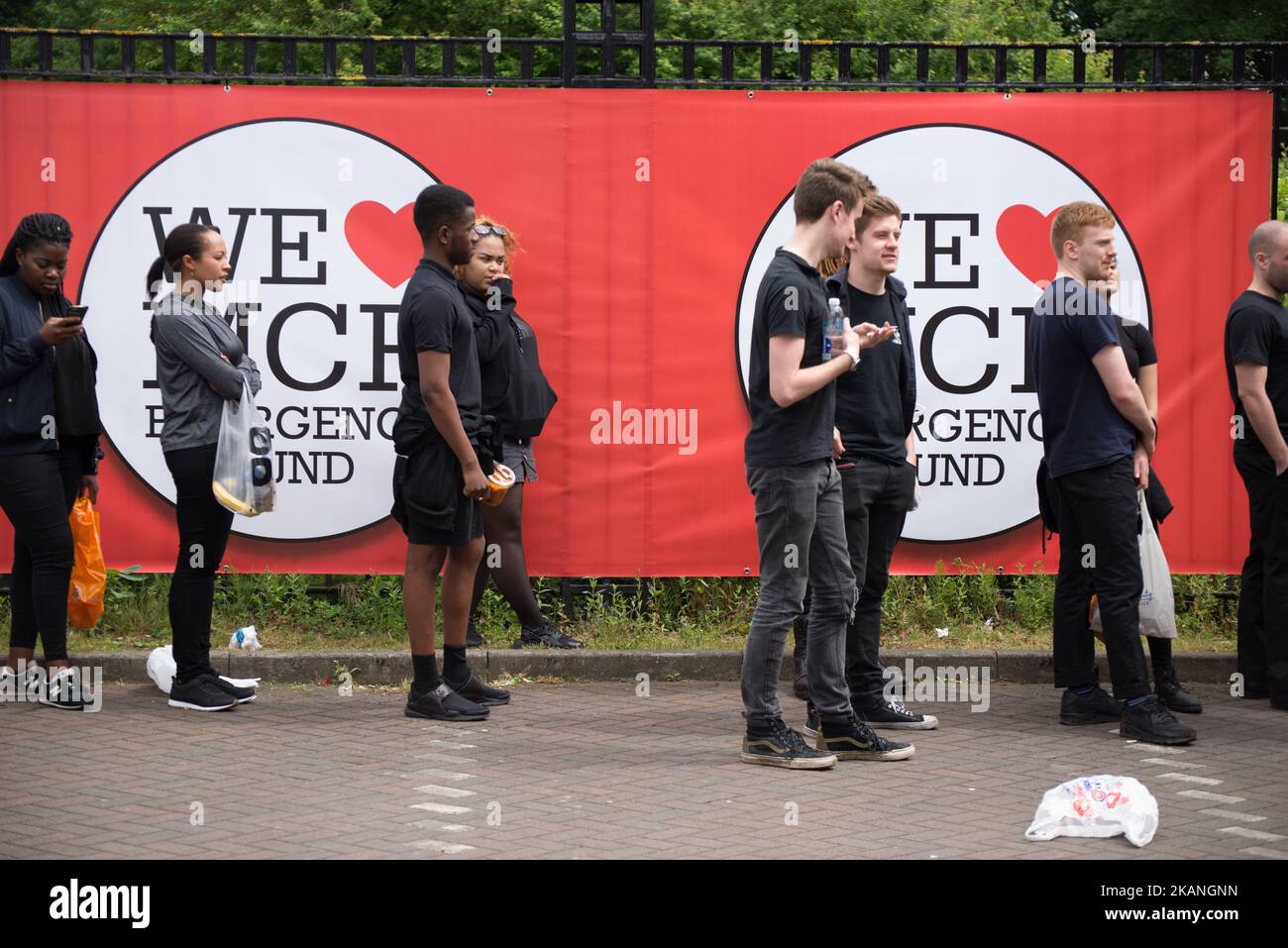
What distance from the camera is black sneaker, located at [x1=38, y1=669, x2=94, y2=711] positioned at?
281 inches

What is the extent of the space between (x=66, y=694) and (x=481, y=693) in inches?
72.7

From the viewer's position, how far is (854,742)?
6.33 m

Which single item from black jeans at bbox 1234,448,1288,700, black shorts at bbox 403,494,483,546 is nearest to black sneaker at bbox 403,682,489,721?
black shorts at bbox 403,494,483,546

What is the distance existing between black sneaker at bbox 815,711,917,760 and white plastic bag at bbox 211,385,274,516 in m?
2.58

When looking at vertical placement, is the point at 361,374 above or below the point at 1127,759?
above

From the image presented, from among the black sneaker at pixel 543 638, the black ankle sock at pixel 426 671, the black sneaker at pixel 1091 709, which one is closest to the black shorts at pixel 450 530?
the black ankle sock at pixel 426 671

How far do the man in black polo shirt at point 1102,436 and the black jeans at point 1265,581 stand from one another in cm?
94

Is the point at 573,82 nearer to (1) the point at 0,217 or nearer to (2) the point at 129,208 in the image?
(2) the point at 129,208

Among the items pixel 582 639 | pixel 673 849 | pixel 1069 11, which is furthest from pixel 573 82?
pixel 1069 11

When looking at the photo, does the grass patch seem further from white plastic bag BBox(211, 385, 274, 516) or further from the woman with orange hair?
white plastic bag BBox(211, 385, 274, 516)

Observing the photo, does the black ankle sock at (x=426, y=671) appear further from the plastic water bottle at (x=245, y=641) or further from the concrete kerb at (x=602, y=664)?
the plastic water bottle at (x=245, y=641)

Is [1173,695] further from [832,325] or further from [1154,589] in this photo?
[832,325]

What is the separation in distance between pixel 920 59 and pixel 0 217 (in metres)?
4.83

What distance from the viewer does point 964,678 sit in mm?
7922
